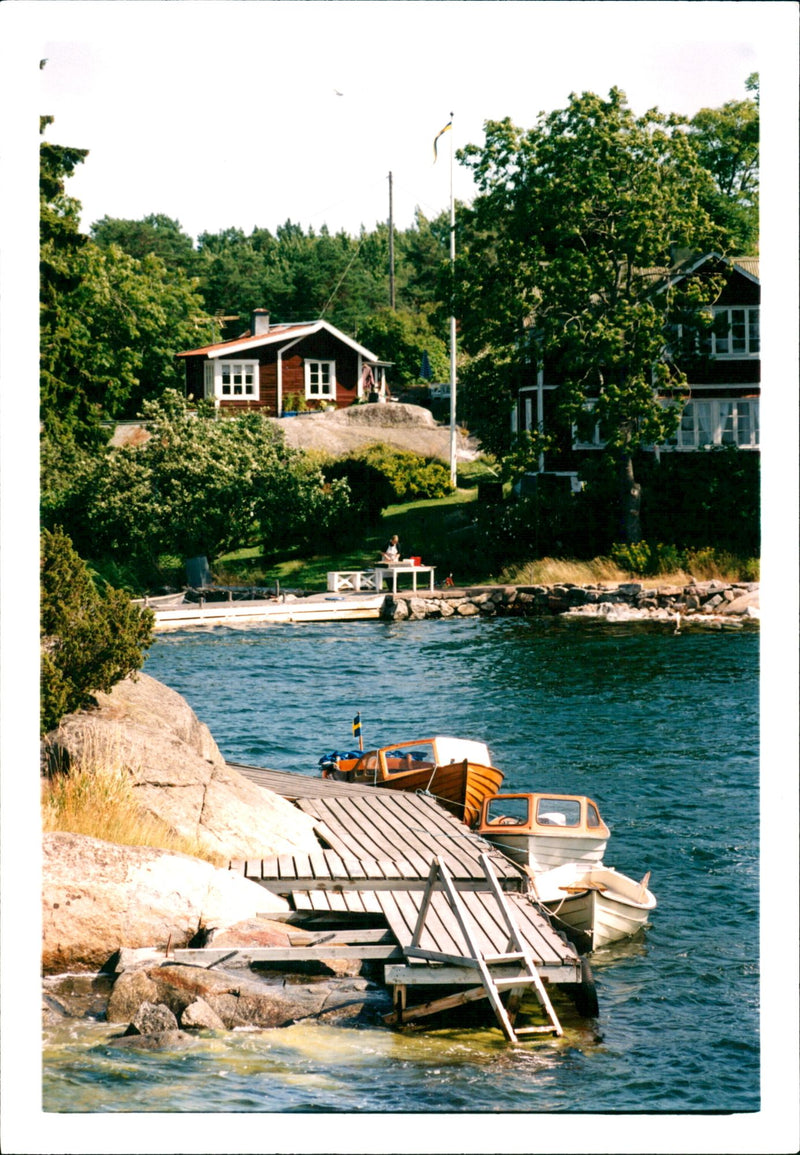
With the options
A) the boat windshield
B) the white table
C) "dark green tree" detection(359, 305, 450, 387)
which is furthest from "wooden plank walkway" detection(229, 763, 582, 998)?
"dark green tree" detection(359, 305, 450, 387)

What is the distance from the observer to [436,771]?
17703mm

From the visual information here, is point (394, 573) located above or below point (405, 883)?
above

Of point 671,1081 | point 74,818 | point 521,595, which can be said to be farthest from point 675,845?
point 521,595

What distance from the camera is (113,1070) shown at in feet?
30.5

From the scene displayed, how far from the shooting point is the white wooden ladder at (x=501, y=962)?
410 inches

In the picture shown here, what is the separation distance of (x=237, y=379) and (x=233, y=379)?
279 mm

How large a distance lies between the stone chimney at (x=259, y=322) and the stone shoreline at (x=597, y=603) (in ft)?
58.5

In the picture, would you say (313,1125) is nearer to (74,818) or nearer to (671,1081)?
(671,1081)

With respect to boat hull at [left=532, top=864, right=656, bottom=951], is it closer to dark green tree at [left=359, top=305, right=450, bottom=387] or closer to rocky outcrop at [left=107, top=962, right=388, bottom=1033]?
rocky outcrop at [left=107, top=962, right=388, bottom=1033]

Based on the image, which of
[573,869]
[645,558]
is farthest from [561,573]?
[573,869]

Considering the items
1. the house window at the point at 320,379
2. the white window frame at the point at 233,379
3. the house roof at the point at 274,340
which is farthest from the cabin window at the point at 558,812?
the house window at the point at 320,379

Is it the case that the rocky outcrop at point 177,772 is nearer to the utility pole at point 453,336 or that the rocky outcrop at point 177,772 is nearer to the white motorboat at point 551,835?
the white motorboat at point 551,835

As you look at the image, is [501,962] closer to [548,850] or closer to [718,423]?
[548,850]

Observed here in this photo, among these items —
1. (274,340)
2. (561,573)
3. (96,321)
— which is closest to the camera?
(561,573)
